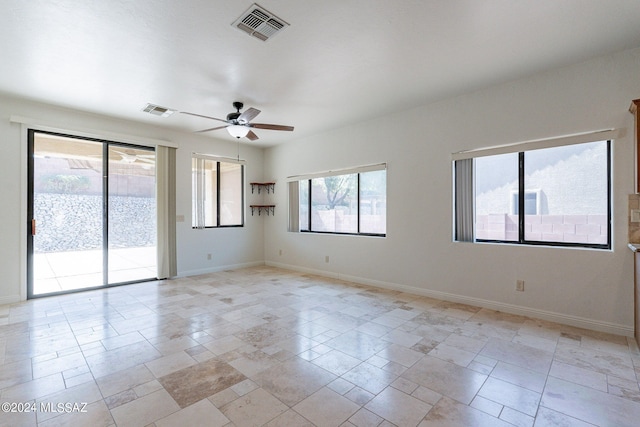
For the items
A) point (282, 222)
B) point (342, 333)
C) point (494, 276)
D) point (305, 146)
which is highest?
point (305, 146)

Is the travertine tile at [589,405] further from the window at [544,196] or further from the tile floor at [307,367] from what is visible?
the window at [544,196]

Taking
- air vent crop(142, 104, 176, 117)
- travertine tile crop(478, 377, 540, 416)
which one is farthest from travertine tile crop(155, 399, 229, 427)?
air vent crop(142, 104, 176, 117)

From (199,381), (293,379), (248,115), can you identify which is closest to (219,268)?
(248,115)

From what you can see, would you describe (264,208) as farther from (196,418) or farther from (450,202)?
(196,418)

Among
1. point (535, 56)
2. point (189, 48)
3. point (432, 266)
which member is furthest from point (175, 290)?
point (535, 56)

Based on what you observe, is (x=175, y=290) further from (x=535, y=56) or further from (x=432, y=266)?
(x=535, y=56)

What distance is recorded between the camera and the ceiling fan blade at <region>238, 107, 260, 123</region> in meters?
3.57

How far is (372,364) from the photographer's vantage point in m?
2.44

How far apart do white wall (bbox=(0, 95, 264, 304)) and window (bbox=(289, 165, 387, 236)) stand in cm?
123

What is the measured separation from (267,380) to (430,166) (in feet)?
11.4

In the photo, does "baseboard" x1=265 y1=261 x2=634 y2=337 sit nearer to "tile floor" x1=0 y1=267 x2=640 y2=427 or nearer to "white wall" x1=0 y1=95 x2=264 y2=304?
"tile floor" x1=0 y1=267 x2=640 y2=427

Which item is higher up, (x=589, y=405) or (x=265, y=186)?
(x=265, y=186)

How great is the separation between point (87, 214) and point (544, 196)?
21.1 ft

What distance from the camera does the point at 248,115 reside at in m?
3.69
